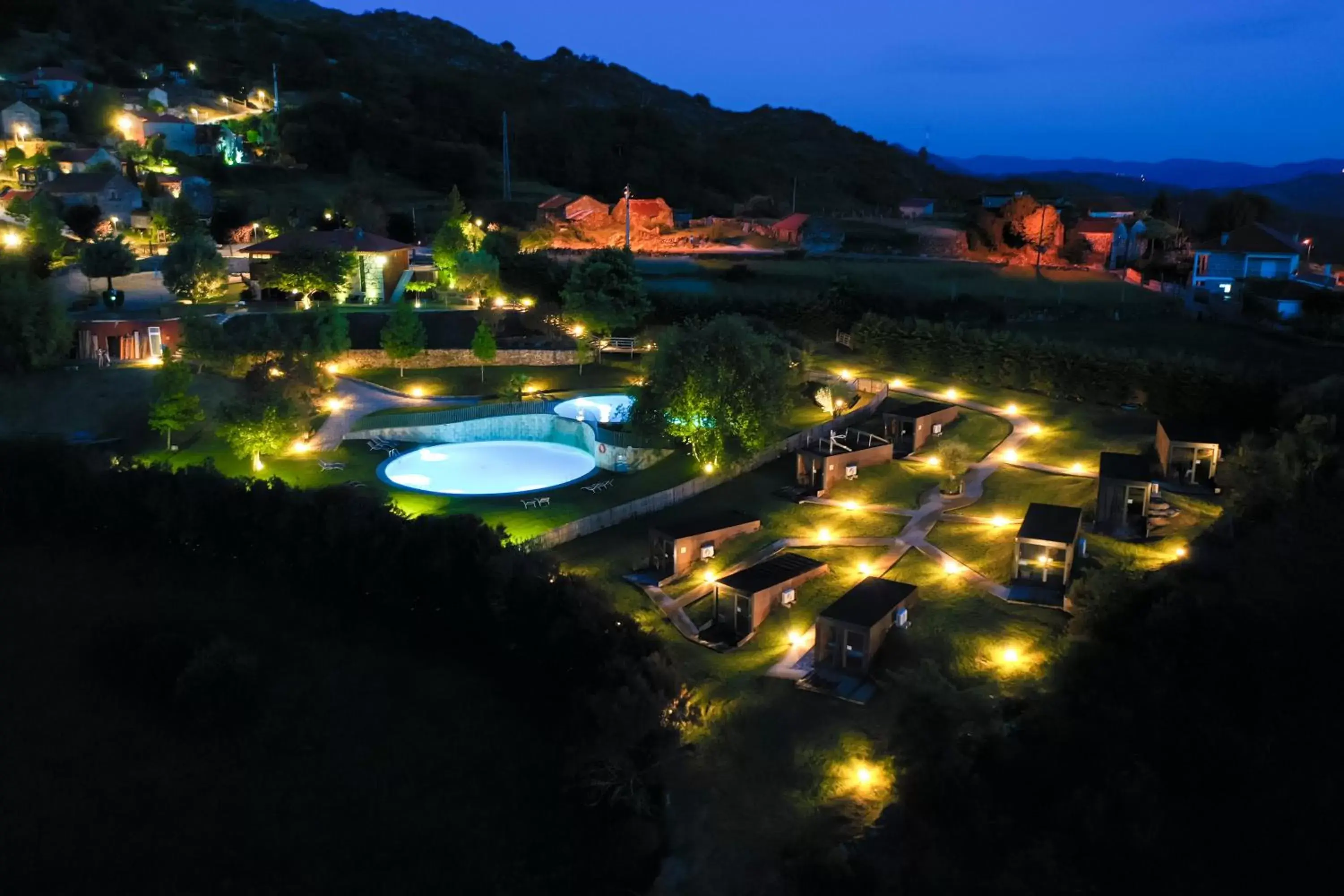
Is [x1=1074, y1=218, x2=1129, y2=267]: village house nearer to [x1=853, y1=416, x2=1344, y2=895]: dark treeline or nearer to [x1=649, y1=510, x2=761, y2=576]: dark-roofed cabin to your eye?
[x1=649, y1=510, x2=761, y2=576]: dark-roofed cabin

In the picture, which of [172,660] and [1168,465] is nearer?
[172,660]

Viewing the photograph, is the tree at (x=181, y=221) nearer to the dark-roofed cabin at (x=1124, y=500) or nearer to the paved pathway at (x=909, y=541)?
the paved pathway at (x=909, y=541)

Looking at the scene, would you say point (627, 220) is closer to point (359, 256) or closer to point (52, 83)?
point (359, 256)

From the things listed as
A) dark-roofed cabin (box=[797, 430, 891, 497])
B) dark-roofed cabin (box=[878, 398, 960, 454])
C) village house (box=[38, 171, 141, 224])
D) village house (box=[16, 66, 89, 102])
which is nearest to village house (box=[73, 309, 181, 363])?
village house (box=[38, 171, 141, 224])


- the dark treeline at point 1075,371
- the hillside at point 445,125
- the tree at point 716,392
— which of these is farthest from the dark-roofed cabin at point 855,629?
the hillside at point 445,125

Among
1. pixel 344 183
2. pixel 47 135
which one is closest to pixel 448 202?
pixel 344 183

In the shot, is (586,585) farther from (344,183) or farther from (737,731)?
(344,183)
